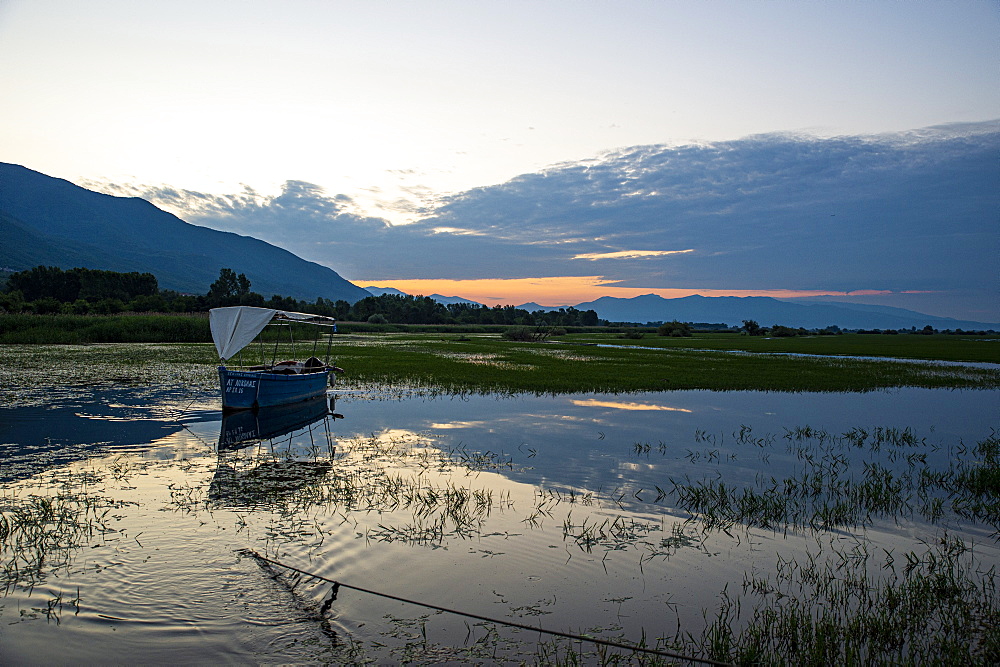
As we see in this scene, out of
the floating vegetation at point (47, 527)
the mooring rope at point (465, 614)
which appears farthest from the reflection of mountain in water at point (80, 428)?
the mooring rope at point (465, 614)

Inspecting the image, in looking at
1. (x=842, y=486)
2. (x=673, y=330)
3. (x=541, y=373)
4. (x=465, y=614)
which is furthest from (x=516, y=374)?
(x=673, y=330)

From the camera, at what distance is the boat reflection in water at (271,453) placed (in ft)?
35.7

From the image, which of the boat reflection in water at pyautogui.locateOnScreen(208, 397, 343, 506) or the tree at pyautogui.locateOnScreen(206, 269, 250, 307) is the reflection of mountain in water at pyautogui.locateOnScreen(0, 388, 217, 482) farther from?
the tree at pyautogui.locateOnScreen(206, 269, 250, 307)

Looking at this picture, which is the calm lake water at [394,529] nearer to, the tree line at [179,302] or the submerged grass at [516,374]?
the submerged grass at [516,374]

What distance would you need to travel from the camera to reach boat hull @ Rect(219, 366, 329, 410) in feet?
62.3

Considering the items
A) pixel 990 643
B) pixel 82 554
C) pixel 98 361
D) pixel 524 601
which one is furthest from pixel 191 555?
pixel 98 361

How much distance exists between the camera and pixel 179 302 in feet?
327

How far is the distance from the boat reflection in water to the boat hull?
1.15ft

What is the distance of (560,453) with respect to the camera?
48.0 feet

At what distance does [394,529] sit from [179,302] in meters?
106

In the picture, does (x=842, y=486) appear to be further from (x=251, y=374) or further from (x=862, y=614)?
(x=251, y=374)

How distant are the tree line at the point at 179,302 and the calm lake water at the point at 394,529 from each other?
261ft

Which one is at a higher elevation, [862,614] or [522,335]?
[522,335]

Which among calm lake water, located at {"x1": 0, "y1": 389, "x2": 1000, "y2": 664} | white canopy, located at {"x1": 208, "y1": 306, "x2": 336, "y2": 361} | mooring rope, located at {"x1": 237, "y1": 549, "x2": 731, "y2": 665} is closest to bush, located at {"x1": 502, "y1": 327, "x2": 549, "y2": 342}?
white canopy, located at {"x1": 208, "y1": 306, "x2": 336, "y2": 361}
